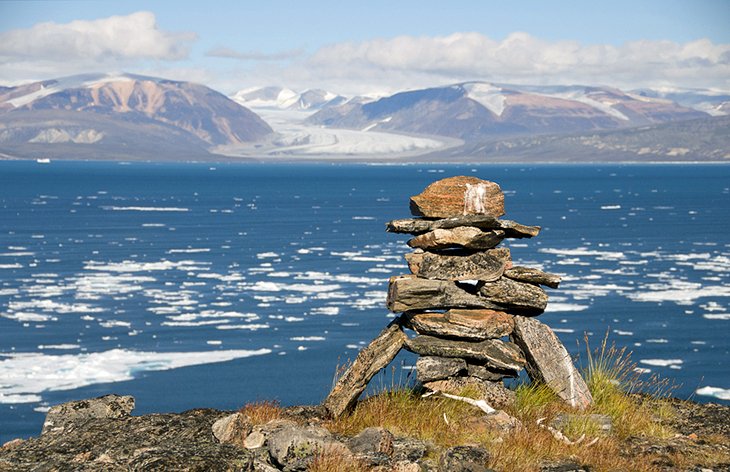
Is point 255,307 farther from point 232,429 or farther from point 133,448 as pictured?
point 133,448

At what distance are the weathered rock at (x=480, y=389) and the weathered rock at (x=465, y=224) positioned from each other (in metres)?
2.41

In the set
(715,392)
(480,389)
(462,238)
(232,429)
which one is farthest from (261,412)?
(715,392)

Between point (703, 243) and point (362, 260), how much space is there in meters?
49.5

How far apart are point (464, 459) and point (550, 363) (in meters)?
4.38

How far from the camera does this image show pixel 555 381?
15.5 meters

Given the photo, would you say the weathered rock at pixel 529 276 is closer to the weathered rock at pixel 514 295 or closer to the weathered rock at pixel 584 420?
the weathered rock at pixel 514 295

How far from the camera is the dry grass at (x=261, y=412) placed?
14.0 meters

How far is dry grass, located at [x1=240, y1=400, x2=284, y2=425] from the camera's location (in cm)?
1404

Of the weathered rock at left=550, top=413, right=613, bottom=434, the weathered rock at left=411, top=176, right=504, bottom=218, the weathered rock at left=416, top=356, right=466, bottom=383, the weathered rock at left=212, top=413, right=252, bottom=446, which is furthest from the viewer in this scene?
the weathered rock at left=411, top=176, right=504, bottom=218

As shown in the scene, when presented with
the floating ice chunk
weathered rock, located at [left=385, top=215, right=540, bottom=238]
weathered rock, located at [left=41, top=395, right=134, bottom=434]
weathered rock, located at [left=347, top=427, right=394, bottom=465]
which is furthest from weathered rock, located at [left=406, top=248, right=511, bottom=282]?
the floating ice chunk

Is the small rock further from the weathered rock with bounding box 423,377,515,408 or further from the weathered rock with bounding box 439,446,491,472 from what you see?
the weathered rock with bounding box 423,377,515,408

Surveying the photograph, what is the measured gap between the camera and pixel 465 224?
15875 mm

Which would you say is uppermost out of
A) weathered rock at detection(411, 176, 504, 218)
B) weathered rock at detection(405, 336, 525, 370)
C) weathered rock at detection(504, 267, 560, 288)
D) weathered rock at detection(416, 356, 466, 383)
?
weathered rock at detection(411, 176, 504, 218)

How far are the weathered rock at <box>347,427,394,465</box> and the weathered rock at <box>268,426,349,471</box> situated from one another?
324mm
